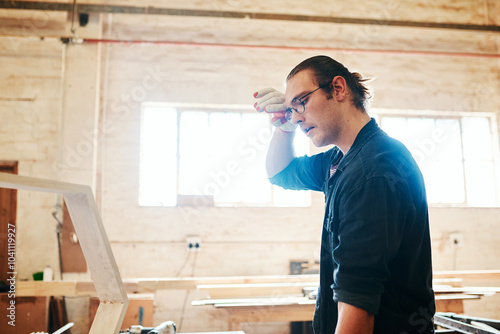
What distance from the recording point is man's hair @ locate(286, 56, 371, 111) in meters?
1.29

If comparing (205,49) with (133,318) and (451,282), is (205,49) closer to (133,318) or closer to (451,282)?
(133,318)

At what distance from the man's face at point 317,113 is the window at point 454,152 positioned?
3.58 metres

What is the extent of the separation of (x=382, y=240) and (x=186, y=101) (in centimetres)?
364

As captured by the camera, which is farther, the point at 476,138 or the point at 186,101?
the point at 476,138

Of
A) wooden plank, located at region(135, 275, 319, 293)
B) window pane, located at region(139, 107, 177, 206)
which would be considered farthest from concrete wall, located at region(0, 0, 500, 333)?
wooden plank, located at region(135, 275, 319, 293)

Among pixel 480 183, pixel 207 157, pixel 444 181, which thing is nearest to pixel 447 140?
pixel 444 181

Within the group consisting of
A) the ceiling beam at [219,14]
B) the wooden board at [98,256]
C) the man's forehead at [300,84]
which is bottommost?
the wooden board at [98,256]

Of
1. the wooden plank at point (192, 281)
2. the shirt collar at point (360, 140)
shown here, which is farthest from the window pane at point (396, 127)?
the shirt collar at point (360, 140)

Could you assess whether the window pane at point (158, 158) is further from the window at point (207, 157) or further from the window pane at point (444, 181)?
the window pane at point (444, 181)

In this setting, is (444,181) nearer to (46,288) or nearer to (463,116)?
(463,116)

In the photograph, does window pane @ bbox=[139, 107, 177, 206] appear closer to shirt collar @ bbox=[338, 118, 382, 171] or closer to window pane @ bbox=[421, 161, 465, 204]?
window pane @ bbox=[421, 161, 465, 204]

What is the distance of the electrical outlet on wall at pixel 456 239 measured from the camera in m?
4.33

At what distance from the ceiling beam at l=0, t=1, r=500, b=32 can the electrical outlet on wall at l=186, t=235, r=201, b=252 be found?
2419mm

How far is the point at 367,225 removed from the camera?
0.91m
